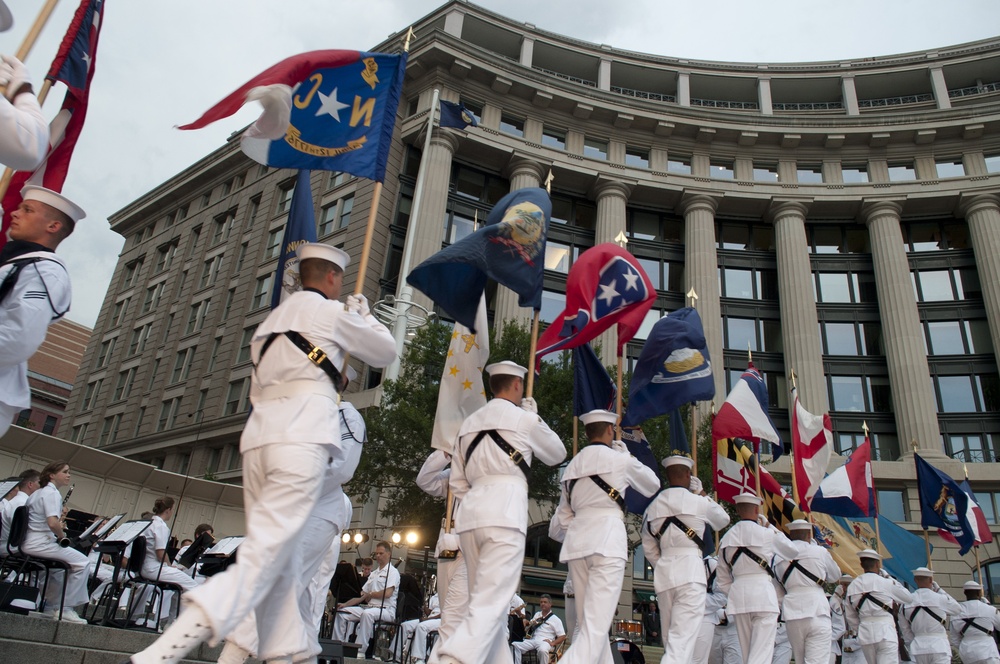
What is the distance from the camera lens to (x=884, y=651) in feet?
39.8

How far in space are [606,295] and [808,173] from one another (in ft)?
129

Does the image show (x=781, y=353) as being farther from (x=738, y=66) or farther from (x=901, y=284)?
(x=738, y=66)

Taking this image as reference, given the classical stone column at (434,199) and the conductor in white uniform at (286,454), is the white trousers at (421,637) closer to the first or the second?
the conductor in white uniform at (286,454)

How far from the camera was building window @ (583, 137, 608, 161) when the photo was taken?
4494cm

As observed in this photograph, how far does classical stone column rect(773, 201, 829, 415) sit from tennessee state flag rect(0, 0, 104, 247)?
114 ft

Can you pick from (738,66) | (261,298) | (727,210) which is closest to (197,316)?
(261,298)

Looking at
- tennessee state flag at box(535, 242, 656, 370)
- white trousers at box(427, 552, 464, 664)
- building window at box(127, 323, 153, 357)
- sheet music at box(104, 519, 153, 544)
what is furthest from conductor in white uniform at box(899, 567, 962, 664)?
building window at box(127, 323, 153, 357)

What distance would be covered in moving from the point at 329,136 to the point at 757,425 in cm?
953

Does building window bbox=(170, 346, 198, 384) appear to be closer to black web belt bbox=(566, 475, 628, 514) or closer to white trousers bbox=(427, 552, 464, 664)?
white trousers bbox=(427, 552, 464, 664)

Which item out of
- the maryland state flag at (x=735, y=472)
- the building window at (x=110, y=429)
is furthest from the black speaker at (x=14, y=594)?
the building window at (x=110, y=429)

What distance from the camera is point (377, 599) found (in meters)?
12.8

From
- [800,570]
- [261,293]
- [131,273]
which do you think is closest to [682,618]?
[800,570]

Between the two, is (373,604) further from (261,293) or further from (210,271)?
(210,271)

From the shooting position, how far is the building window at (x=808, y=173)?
44656 mm
